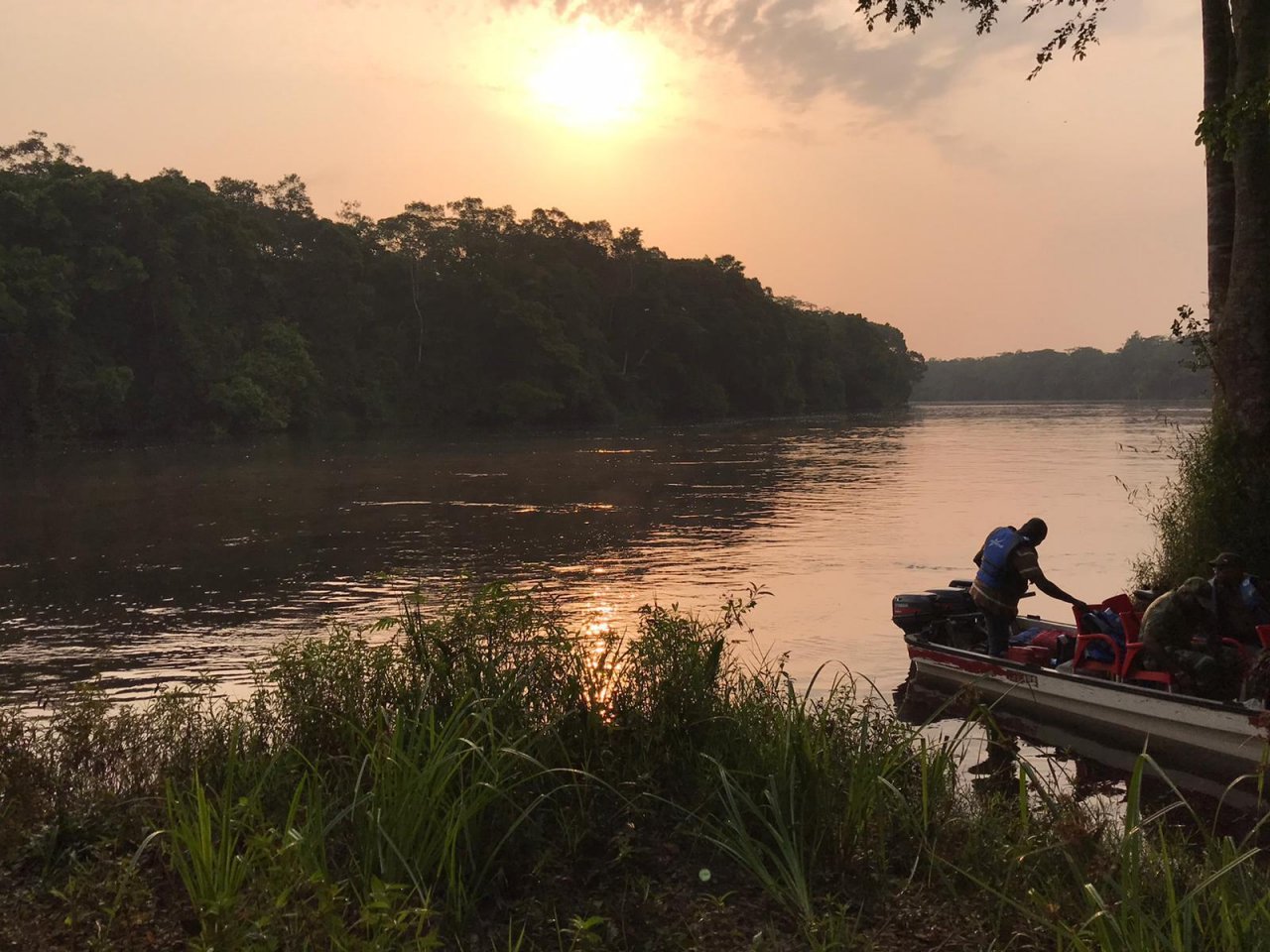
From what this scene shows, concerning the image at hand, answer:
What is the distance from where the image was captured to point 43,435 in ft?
218

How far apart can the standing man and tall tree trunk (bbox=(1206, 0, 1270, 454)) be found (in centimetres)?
413

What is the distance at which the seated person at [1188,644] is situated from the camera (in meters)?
10.6

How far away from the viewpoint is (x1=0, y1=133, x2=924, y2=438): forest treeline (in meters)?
69.1

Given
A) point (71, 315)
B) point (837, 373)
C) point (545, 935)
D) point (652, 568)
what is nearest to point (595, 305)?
point (837, 373)

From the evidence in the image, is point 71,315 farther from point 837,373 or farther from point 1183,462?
point 837,373

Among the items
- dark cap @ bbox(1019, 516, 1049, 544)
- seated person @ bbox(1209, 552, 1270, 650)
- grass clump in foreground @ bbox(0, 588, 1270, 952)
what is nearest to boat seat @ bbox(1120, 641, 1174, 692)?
seated person @ bbox(1209, 552, 1270, 650)

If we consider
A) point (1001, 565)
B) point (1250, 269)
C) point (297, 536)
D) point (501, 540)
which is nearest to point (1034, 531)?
point (1001, 565)

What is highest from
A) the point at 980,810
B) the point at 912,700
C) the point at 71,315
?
the point at 71,315

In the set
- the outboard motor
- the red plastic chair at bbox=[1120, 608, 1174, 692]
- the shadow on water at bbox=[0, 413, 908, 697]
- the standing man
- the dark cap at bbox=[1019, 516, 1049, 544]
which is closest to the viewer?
the red plastic chair at bbox=[1120, 608, 1174, 692]

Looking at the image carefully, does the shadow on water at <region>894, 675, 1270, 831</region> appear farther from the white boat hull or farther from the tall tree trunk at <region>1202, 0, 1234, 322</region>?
the tall tree trunk at <region>1202, 0, 1234, 322</region>

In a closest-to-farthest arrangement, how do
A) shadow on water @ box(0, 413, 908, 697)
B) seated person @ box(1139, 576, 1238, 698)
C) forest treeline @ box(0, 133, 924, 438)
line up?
1. seated person @ box(1139, 576, 1238, 698)
2. shadow on water @ box(0, 413, 908, 697)
3. forest treeline @ box(0, 133, 924, 438)

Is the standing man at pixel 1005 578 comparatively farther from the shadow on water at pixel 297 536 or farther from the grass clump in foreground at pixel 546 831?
the shadow on water at pixel 297 536

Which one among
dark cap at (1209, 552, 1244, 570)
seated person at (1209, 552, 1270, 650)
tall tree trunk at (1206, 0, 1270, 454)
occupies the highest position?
tall tree trunk at (1206, 0, 1270, 454)

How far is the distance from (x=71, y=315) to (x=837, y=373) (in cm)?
9029
